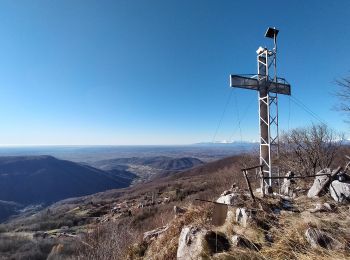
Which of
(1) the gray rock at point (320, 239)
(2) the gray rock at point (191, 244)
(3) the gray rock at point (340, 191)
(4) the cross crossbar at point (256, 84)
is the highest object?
(4) the cross crossbar at point (256, 84)

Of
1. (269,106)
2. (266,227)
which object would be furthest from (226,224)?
(269,106)

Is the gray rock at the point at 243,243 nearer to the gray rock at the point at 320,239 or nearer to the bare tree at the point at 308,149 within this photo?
the gray rock at the point at 320,239

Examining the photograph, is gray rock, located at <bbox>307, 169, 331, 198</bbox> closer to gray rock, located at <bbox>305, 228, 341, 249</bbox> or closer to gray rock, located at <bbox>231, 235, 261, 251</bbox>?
gray rock, located at <bbox>305, 228, 341, 249</bbox>

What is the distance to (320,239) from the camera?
233 inches

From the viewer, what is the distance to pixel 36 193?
174 meters

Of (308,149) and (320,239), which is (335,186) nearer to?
(320,239)

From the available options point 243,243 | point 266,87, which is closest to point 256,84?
point 266,87

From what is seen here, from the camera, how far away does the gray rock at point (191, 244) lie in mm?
6602

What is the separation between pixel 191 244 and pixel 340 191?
6074 millimetres

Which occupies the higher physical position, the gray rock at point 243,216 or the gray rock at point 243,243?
the gray rock at point 243,216

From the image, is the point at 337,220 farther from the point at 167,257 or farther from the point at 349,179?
the point at 167,257

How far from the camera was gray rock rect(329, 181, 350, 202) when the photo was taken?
30.8 ft

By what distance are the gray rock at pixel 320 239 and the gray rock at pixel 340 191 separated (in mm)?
4143

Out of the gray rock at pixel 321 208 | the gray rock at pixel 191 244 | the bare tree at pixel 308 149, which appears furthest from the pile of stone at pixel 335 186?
the bare tree at pixel 308 149
